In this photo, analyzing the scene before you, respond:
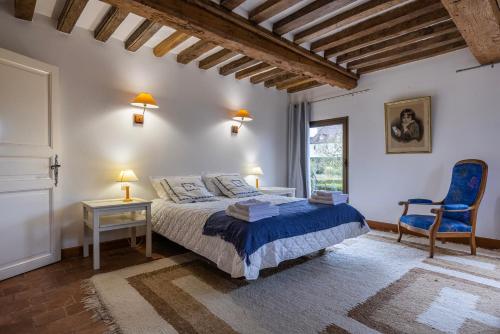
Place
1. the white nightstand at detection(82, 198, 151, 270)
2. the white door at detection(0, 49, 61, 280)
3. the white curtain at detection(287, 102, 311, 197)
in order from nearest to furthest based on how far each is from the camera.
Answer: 1. the white door at detection(0, 49, 61, 280)
2. the white nightstand at detection(82, 198, 151, 270)
3. the white curtain at detection(287, 102, 311, 197)

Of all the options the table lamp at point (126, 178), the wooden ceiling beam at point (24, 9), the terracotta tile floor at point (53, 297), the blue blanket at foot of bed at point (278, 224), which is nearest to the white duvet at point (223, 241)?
the blue blanket at foot of bed at point (278, 224)

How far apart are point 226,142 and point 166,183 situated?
1.44 meters

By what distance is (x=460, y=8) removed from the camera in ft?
7.48

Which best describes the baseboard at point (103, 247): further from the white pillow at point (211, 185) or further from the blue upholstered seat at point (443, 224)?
the blue upholstered seat at point (443, 224)

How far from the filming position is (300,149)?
541cm

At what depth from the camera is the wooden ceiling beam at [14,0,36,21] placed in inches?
101

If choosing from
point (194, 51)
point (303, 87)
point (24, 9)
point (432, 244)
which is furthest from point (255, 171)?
point (24, 9)

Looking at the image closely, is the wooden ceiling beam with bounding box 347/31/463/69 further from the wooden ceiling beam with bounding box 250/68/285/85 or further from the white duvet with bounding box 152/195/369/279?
the white duvet with bounding box 152/195/369/279

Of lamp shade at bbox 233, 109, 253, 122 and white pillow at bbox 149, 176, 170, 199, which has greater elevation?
lamp shade at bbox 233, 109, 253, 122

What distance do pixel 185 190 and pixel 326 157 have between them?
2.89 meters

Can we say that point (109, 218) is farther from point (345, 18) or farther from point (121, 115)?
point (345, 18)

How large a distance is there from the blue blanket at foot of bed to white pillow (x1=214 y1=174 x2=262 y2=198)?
93 cm

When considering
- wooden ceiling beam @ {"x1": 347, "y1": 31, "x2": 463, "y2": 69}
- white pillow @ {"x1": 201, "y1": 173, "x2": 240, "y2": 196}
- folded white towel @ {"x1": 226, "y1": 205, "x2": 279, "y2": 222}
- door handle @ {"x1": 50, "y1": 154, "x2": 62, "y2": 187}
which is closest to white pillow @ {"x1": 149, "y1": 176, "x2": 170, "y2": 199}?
white pillow @ {"x1": 201, "y1": 173, "x2": 240, "y2": 196}

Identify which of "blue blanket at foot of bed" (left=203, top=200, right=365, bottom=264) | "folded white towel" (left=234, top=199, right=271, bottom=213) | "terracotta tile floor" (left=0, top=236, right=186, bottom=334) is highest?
"folded white towel" (left=234, top=199, right=271, bottom=213)
